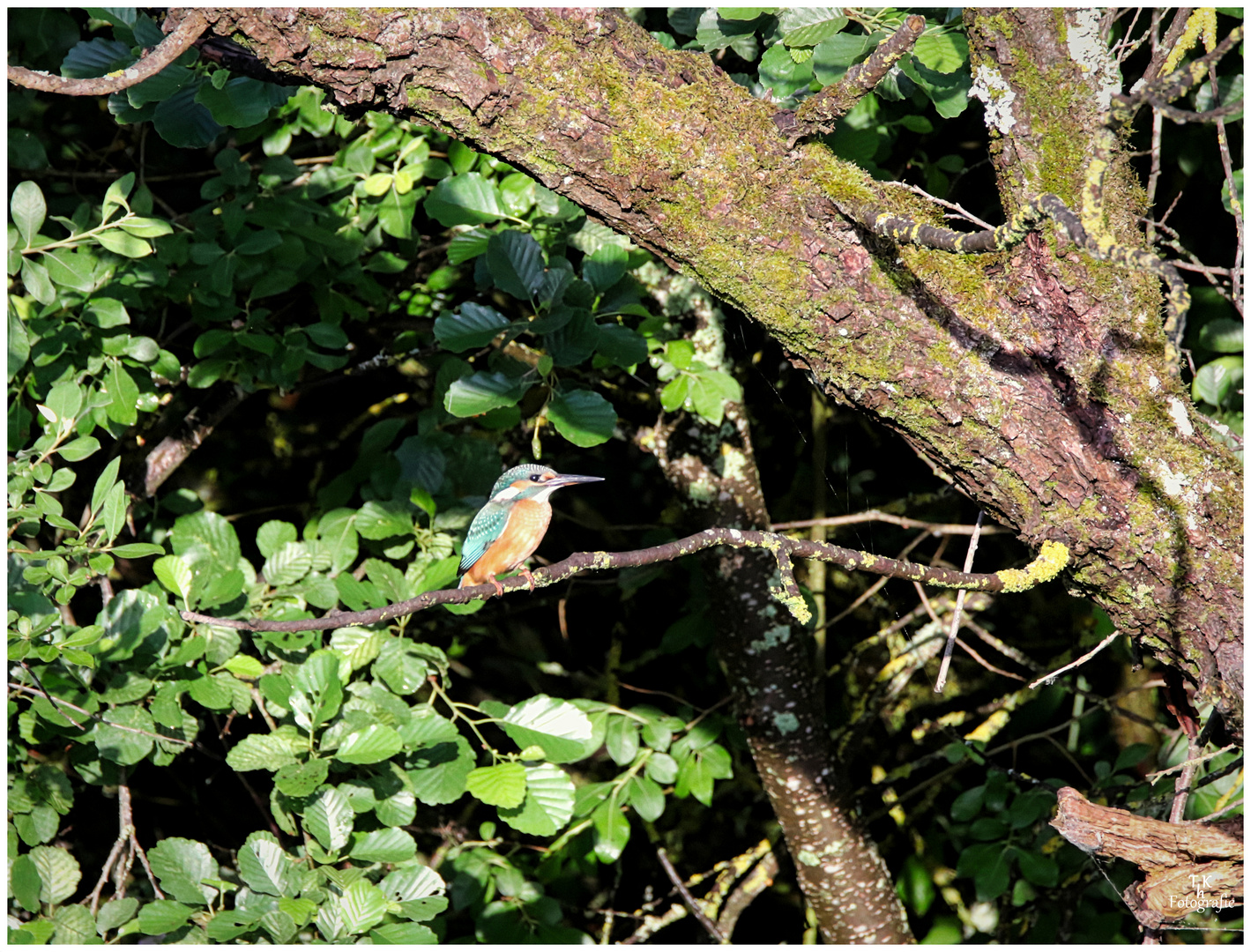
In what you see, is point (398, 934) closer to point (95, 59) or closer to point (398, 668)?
point (398, 668)

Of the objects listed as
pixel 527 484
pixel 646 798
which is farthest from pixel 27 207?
pixel 646 798

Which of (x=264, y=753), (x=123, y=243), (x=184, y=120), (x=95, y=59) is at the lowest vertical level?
(x=264, y=753)

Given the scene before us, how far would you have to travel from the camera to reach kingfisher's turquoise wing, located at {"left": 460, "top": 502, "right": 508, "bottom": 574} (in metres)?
2.68

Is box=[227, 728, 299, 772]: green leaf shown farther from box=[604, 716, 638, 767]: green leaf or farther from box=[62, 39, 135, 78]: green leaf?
box=[62, 39, 135, 78]: green leaf

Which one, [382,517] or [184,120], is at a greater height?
[184,120]

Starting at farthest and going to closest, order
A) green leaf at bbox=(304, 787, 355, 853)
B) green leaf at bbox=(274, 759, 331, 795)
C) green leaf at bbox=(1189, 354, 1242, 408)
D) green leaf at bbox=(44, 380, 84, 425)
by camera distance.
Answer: green leaf at bbox=(1189, 354, 1242, 408)
green leaf at bbox=(44, 380, 84, 425)
green leaf at bbox=(304, 787, 355, 853)
green leaf at bbox=(274, 759, 331, 795)

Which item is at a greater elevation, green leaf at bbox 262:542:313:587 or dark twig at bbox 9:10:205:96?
dark twig at bbox 9:10:205:96

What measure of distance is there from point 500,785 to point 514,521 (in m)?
0.78

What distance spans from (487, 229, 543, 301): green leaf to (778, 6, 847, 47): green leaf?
65 cm

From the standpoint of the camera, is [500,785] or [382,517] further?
[382,517]

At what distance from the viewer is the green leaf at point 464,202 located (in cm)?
222

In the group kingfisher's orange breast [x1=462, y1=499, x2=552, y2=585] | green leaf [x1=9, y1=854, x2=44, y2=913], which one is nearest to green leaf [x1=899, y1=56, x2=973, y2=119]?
kingfisher's orange breast [x1=462, y1=499, x2=552, y2=585]

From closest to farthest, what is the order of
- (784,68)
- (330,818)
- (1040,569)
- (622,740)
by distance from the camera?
(1040,569) → (784,68) → (330,818) → (622,740)

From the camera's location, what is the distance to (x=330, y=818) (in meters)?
2.05
